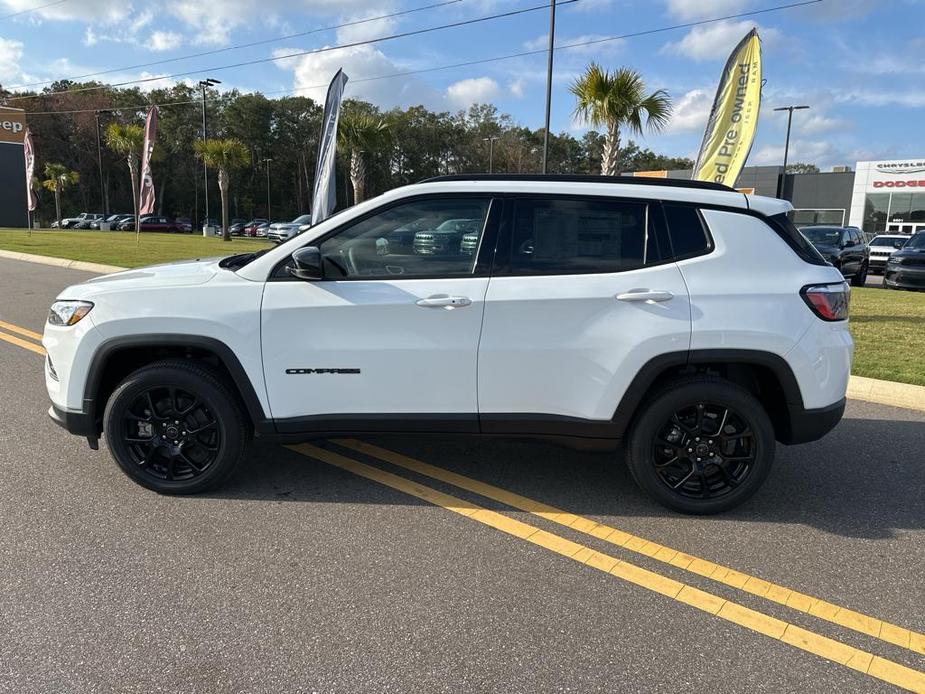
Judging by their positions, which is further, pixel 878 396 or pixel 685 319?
pixel 878 396

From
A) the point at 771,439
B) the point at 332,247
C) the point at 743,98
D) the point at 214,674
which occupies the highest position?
the point at 743,98

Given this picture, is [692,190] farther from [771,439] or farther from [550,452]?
[550,452]

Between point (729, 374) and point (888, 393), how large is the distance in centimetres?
331

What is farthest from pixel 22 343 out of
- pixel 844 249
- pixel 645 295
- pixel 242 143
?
pixel 242 143

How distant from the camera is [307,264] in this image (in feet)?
11.3

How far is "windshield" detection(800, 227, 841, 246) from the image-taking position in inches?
720

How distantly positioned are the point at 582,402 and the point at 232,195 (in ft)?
268

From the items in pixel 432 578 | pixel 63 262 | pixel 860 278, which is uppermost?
pixel 860 278

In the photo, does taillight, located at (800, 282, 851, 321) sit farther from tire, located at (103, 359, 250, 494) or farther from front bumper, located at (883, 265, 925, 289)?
front bumper, located at (883, 265, 925, 289)

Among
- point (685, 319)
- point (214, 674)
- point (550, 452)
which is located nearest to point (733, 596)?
point (685, 319)

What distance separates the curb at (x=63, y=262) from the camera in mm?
16094

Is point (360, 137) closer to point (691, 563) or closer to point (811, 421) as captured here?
point (811, 421)

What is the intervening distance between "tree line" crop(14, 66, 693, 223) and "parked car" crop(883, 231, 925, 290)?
1639 inches

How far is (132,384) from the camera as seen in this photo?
12.1 feet
